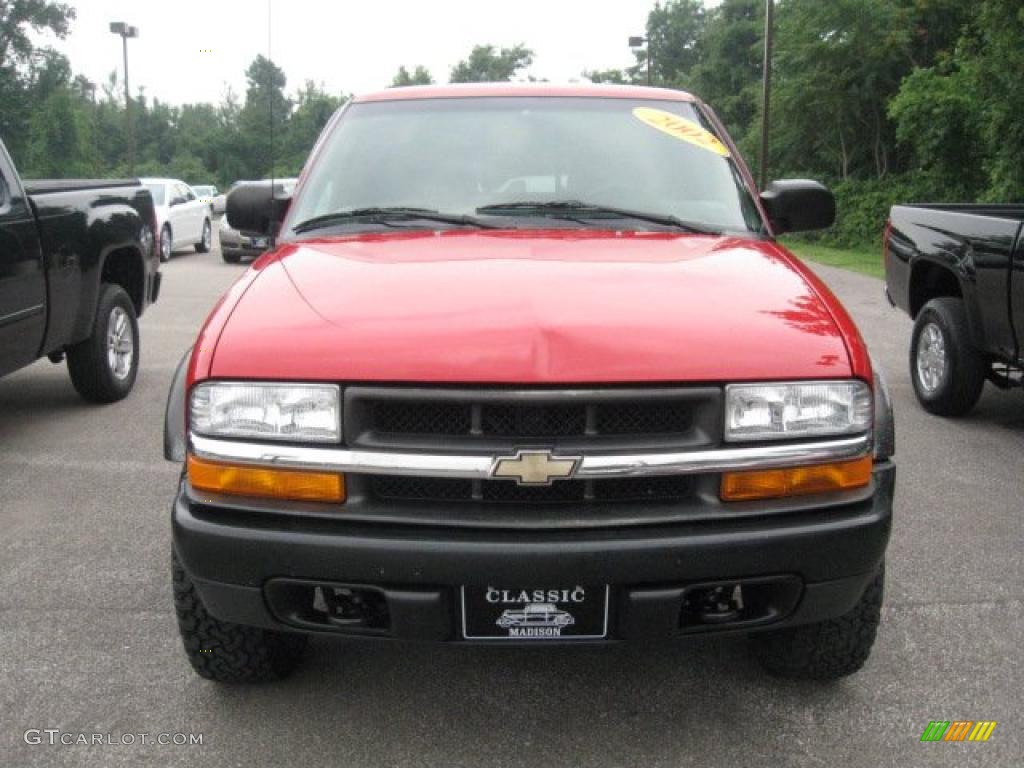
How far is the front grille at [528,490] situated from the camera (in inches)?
96.8

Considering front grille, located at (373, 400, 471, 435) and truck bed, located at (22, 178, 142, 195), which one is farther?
truck bed, located at (22, 178, 142, 195)

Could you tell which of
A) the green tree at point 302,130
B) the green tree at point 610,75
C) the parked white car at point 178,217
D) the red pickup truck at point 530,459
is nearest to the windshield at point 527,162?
the red pickup truck at point 530,459

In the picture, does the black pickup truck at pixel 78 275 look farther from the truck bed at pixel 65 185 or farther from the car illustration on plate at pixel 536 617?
the car illustration on plate at pixel 536 617

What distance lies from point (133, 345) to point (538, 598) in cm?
561

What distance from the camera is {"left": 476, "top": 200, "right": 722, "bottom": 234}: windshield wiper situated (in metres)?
3.44

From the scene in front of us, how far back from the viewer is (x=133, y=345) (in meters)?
7.34

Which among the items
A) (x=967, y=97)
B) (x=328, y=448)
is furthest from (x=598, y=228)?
(x=967, y=97)

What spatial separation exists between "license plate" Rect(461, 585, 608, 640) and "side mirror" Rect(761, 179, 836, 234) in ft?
6.85

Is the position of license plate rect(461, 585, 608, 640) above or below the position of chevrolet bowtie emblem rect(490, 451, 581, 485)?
below

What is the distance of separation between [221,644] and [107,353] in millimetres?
4420

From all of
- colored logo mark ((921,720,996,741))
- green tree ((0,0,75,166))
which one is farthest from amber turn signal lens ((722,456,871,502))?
green tree ((0,0,75,166))

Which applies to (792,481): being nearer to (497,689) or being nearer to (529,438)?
(529,438)

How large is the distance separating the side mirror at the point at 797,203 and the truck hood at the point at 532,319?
104 centimetres

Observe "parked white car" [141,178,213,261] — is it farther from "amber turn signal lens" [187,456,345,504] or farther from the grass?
"amber turn signal lens" [187,456,345,504]
